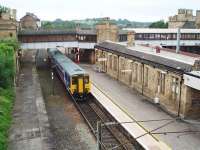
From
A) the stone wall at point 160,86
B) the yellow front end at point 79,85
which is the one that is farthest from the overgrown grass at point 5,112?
the stone wall at point 160,86

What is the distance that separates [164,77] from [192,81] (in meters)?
4.66

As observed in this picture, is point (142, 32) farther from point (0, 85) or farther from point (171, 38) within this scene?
point (0, 85)

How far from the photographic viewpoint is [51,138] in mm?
18812

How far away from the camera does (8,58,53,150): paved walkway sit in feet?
58.6

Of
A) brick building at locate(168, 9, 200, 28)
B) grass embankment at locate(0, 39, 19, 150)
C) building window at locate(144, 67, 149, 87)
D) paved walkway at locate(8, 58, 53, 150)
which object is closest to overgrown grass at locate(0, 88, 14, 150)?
grass embankment at locate(0, 39, 19, 150)

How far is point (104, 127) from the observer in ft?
69.5

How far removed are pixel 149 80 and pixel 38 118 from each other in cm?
1011

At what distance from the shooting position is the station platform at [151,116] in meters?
17.7

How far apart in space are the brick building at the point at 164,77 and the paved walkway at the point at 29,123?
350 inches

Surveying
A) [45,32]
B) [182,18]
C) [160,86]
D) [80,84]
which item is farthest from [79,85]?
[182,18]

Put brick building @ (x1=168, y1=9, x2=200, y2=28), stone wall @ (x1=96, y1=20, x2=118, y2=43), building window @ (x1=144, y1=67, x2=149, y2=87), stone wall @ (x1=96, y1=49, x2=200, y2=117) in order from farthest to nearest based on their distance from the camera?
brick building @ (x1=168, y1=9, x2=200, y2=28)
stone wall @ (x1=96, y1=20, x2=118, y2=43)
building window @ (x1=144, y1=67, x2=149, y2=87)
stone wall @ (x1=96, y1=49, x2=200, y2=117)

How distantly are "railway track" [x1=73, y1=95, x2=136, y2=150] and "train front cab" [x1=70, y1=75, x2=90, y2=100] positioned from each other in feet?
2.63

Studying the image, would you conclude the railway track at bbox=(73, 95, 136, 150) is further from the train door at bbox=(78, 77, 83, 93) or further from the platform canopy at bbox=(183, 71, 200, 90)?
the platform canopy at bbox=(183, 71, 200, 90)

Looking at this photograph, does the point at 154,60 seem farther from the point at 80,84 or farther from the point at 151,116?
the point at 80,84
